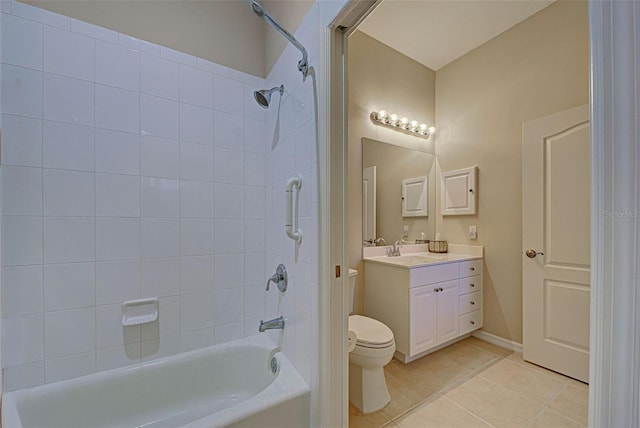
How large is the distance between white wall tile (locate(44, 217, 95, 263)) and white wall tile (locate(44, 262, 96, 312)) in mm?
39

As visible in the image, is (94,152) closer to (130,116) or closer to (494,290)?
(130,116)

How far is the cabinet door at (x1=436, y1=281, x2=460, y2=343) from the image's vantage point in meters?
2.19

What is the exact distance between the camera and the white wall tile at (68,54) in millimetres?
1250

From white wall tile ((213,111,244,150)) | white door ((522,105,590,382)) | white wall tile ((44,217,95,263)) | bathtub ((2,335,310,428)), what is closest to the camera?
bathtub ((2,335,310,428))

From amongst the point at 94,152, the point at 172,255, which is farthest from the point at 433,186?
the point at 94,152

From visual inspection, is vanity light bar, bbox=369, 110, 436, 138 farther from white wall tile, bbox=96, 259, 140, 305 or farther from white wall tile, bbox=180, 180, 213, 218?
white wall tile, bbox=96, 259, 140, 305

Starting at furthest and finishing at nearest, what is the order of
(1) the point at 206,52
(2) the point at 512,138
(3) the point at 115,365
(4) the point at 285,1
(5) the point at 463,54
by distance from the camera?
(5) the point at 463,54 < (2) the point at 512,138 < (1) the point at 206,52 < (4) the point at 285,1 < (3) the point at 115,365

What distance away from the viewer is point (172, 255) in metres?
1.52

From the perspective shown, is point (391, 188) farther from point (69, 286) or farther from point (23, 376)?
point (23, 376)

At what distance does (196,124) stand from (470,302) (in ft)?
8.93

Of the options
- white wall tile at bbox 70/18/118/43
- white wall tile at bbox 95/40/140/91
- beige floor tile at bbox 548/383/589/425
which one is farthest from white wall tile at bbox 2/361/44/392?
beige floor tile at bbox 548/383/589/425

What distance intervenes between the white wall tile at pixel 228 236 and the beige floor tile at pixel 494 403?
68.0 inches

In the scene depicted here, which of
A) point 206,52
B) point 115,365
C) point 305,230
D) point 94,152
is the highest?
point 206,52

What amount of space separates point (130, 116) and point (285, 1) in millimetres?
1102
